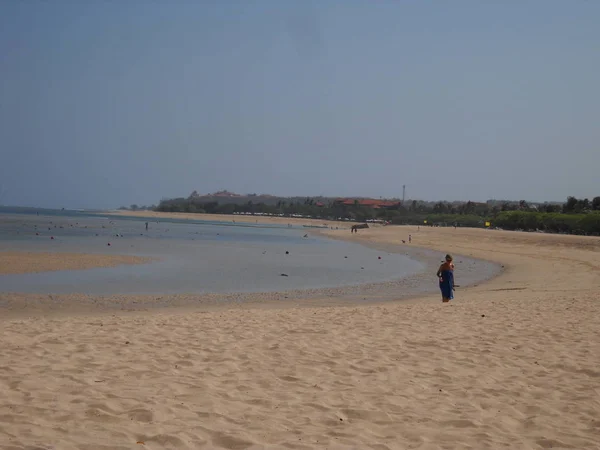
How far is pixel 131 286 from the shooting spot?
20.3 m

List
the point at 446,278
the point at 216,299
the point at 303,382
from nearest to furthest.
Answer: the point at 303,382, the point at 446,278, the point at 216,299

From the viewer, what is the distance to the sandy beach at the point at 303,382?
5098 millimetres

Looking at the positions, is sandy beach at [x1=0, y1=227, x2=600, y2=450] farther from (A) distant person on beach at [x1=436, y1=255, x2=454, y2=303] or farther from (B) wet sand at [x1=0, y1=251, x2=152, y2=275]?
(B) wet sand at [x1=0, y1=251, x2=152, y2=275]

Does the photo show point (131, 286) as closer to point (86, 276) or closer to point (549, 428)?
point (86, 276)

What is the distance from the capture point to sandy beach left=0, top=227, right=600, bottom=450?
510 centimetres

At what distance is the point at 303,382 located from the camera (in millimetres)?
Result: 6676

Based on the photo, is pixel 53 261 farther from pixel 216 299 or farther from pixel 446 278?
pixel 446 278

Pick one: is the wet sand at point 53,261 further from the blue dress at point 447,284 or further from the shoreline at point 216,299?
the blue dress at point 447,284

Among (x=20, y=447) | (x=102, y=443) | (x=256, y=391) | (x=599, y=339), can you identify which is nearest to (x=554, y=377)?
(x=599, y=339)

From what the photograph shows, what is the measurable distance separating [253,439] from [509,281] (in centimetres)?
1951

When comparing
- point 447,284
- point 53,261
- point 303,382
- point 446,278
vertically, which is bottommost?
point 53,261

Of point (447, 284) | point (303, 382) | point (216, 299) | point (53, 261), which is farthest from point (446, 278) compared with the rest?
point (53, 261)

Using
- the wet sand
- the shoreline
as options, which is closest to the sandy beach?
the shoreline

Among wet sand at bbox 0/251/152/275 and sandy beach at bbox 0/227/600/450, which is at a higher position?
sandy beach at bbox 0/227/600/450
